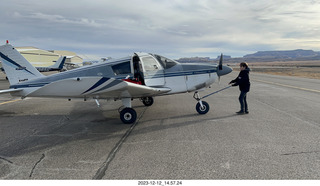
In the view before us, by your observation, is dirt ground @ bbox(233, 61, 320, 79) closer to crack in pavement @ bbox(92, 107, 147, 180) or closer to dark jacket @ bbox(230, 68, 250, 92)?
dark jacket @ bbox(230, 68, 250, 92)

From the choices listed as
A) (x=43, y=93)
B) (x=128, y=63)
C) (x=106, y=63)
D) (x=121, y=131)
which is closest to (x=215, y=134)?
(x=121, y=131)

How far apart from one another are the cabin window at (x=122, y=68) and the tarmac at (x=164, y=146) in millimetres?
1533

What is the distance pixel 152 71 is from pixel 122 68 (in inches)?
38.5


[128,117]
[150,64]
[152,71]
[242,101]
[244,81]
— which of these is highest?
[150,64]

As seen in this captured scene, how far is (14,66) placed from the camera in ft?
24.2

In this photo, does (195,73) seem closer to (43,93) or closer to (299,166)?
(299,166)

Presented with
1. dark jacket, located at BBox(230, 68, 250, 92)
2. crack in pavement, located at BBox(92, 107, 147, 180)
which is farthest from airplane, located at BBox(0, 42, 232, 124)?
crack in pavement, located at BBox(92, 107, 147, 180)

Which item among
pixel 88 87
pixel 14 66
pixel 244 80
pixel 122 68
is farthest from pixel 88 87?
pixel 244 80

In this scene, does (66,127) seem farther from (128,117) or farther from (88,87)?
(128,117)

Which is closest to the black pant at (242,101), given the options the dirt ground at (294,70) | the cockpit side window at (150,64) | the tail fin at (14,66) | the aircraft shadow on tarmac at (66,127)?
the aircraft shadow on tarmac at (66,127)

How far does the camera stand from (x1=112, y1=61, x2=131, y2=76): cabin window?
661cm

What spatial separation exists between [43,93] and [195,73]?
4.58 metres

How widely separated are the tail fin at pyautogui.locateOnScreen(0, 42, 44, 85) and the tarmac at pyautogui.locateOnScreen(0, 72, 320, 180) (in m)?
1.38

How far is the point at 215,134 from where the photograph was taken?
492 cm
